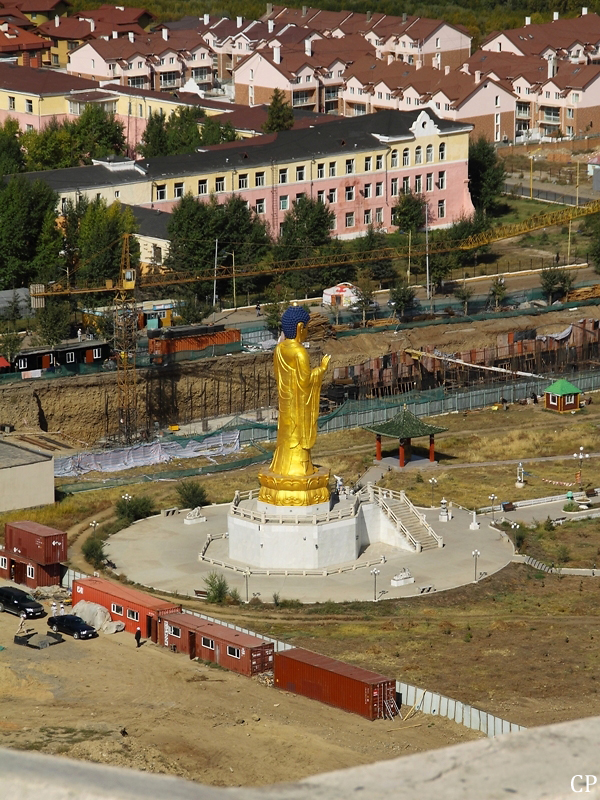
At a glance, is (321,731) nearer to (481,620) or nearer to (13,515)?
(481,620)

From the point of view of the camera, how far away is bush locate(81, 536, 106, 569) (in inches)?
1791

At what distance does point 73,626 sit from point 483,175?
6952 centimetres

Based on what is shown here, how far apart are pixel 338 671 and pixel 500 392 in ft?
133

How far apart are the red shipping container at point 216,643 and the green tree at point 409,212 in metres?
60.1

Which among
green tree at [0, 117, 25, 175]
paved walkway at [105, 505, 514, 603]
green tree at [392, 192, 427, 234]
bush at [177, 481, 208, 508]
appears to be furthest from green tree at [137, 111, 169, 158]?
paved walkway at [105, 505, 514, 603]

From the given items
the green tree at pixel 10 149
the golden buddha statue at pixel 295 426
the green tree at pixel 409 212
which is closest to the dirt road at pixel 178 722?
the golden buddha statue at pixel 295 426

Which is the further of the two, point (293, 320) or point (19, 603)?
point (293, 320)

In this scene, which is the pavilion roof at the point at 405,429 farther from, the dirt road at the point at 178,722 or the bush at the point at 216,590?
the dirt road at the point at 178,722

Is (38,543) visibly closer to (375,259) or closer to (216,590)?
(216,590)

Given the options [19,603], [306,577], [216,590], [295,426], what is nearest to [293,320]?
[295,426]

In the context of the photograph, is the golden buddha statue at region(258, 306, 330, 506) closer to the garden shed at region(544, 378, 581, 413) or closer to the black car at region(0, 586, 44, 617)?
the black car at region(0, 586, 44, 617)

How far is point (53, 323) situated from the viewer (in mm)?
74375

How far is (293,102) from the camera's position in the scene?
127 m

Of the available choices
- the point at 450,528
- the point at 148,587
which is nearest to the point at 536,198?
the point at 450,528
